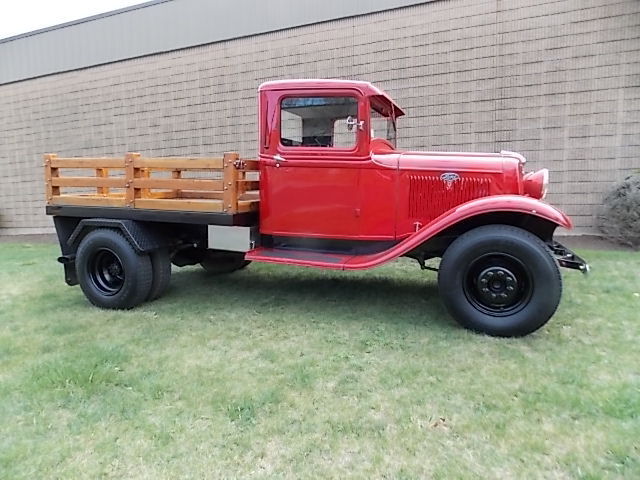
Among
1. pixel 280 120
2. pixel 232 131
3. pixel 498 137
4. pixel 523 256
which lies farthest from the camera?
pixel 232 131

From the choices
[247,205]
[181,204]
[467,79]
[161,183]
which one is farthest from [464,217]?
[467,79]

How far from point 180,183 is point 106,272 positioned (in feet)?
4.22

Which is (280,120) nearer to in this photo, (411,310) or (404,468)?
(411,310)

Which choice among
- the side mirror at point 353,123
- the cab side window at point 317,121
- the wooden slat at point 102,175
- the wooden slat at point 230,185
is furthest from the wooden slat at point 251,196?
the wooden slat at point 102,175

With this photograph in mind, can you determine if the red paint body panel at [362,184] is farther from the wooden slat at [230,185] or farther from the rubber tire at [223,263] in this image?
the rubber tire at [223,263]

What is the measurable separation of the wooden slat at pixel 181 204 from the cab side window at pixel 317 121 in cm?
90

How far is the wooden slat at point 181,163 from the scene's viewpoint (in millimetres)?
4574

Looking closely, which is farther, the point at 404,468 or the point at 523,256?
the point at 523,256

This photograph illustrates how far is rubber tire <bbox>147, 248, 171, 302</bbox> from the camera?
4.97 meters

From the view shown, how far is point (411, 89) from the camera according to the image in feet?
26.3

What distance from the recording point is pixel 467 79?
7.62 meters

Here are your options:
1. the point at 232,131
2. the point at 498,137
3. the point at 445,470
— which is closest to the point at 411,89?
the point at 498,137

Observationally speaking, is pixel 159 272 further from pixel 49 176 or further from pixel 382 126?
pixel 382 126

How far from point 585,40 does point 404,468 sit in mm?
7019
